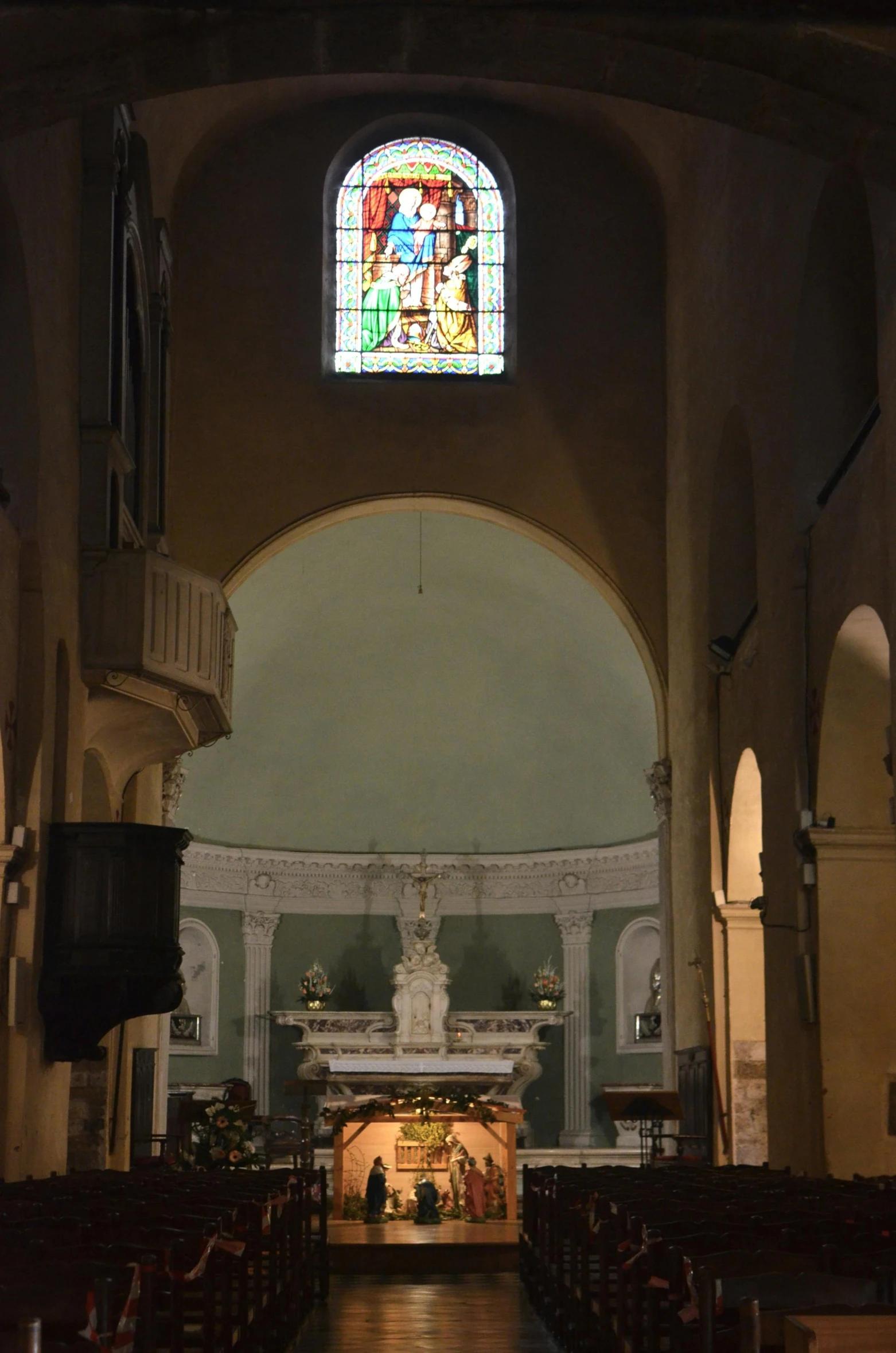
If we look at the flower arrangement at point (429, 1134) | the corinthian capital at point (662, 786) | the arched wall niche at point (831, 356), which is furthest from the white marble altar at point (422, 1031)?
the arched wall niche at point (831, 356)

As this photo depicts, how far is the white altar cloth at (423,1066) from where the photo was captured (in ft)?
69.8

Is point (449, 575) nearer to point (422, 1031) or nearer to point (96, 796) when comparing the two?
point (422, 1031)

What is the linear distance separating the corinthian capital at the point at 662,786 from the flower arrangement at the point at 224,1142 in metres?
6.23

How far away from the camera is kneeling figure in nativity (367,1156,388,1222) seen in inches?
618

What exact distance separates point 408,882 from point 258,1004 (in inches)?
112

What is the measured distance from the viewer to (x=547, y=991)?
2495 cm

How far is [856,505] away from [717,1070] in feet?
23.2

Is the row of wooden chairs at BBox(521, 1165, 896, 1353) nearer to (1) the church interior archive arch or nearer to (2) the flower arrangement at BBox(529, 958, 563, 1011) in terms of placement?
(1) the church interior archive arch

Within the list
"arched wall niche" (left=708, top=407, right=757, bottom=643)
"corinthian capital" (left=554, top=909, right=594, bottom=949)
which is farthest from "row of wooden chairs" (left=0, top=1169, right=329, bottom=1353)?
"corinthian capital" (left=554, top=909, right=594, bottom=949)

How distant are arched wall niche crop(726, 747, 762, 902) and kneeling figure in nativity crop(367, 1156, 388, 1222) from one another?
412 cm

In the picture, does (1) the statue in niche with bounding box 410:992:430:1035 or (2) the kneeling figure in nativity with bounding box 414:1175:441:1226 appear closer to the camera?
(2) the kneeling figure in nativity with bounding box 414:1175:441:1226

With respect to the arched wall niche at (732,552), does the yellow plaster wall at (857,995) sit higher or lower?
lower

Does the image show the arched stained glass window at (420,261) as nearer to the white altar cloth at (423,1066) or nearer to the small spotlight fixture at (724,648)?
the small spotlight fixture at (724,648)

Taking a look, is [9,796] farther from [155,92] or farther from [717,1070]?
[717,1070]
